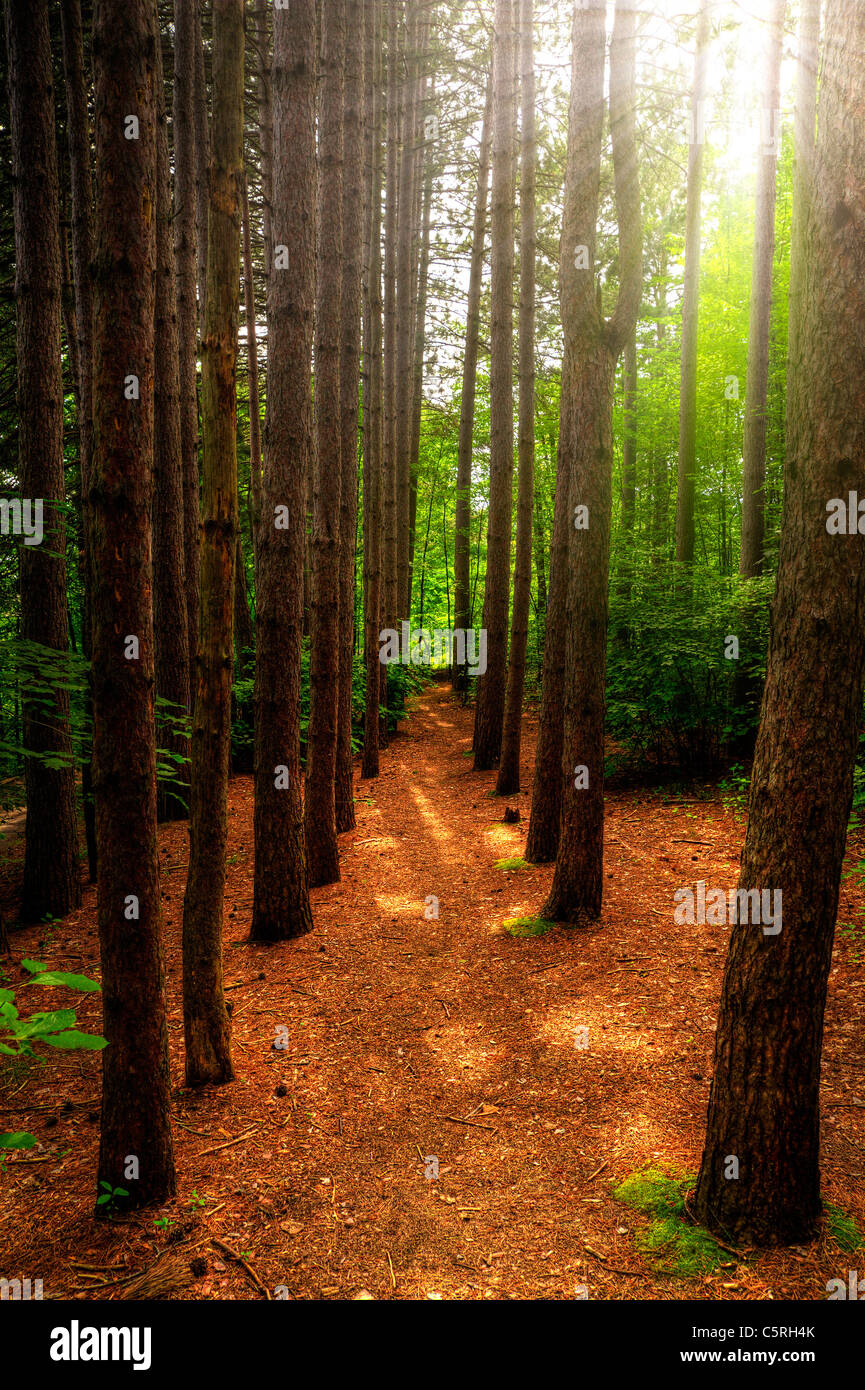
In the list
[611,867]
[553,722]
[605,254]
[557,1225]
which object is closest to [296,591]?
[553,722]

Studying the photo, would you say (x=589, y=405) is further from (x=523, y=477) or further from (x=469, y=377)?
(x=469, y=377)

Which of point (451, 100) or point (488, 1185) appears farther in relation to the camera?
point (451, 100)

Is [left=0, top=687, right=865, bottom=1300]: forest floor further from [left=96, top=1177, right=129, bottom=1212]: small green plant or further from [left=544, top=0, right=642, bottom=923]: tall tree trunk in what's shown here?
[left=544, top=0, right=642, bottom=923]: tall tree trunk

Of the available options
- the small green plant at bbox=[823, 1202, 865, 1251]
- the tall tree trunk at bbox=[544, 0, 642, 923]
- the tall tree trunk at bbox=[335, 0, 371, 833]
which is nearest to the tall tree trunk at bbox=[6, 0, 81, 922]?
the tall tree trunk at bbox=[335, 0, 371, 833]

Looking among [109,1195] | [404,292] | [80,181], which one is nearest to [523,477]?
[80,181]

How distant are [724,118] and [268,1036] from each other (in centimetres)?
1629

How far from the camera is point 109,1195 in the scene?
10.9ft

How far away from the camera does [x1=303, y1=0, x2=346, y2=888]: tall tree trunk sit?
24.8 ft

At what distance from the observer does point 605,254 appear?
13180mm

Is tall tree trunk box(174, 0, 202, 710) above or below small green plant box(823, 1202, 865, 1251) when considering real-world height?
above

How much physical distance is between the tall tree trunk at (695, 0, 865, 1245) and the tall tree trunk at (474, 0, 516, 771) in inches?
320

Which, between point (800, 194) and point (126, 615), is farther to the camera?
point (126, 615)

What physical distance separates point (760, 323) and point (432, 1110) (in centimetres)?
1235
